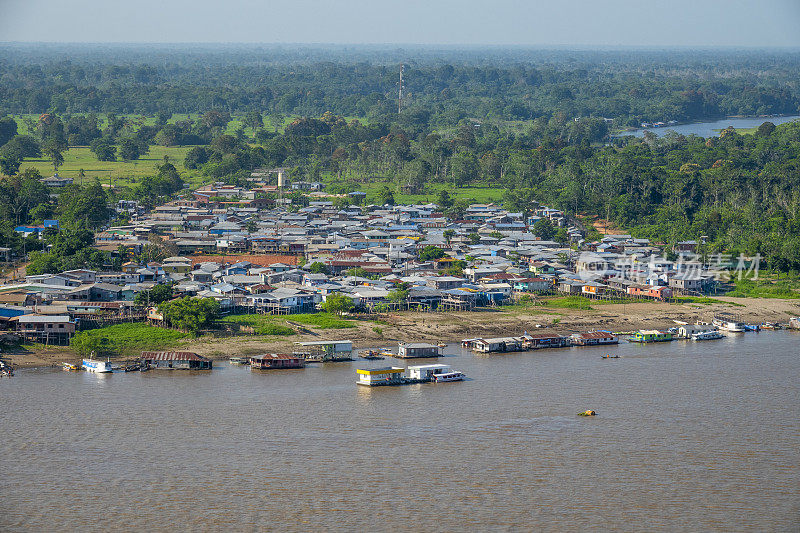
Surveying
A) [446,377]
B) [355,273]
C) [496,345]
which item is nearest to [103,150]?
[355,273]

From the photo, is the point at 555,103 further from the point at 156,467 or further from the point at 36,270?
the point at 156,467

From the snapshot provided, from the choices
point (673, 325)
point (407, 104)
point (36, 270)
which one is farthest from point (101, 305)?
point (407, 104)

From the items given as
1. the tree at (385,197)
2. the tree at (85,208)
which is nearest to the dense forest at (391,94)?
the tree at (385,197)

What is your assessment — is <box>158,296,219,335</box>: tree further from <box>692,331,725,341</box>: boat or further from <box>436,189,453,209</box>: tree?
<box>436,189,453,209</box>: tree

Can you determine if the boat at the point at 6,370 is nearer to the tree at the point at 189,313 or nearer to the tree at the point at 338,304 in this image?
the tree at the point at 189,313

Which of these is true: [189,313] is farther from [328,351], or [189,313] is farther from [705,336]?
[705,336]
